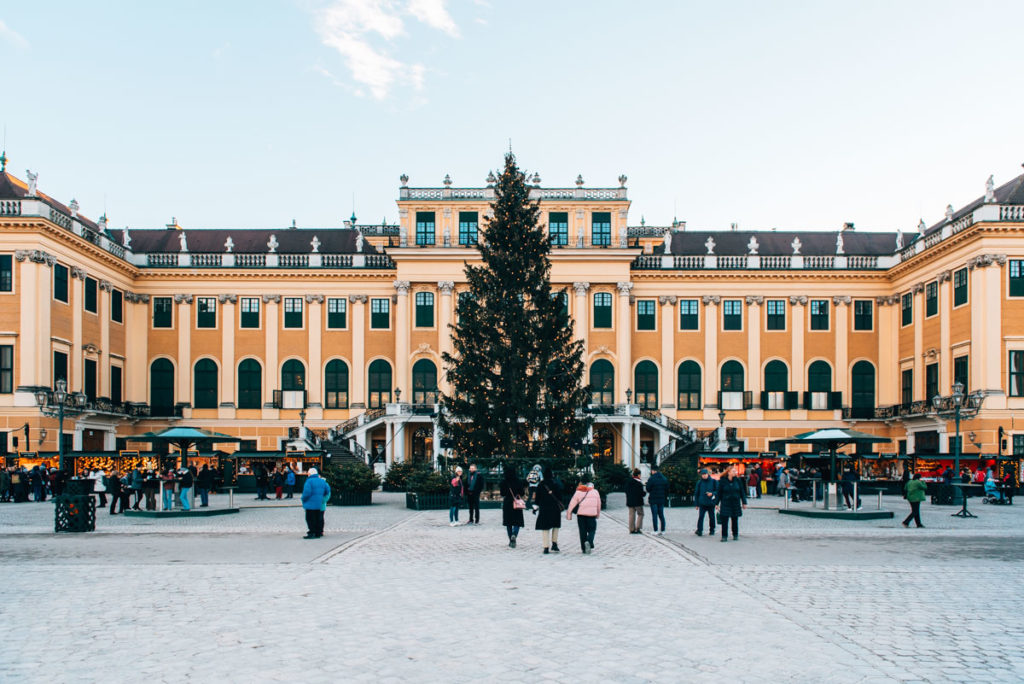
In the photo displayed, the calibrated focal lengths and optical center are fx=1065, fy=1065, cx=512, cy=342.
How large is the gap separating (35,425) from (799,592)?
145 ft

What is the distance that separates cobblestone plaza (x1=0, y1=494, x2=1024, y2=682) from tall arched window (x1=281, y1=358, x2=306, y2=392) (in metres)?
42.4

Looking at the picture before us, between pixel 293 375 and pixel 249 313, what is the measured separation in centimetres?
467

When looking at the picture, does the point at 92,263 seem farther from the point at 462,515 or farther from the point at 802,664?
the point at 802,664

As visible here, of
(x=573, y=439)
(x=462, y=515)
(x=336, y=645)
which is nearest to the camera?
(x=336, y=645)

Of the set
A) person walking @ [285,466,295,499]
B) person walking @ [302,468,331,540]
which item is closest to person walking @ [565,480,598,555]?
person walking @ [302,468,331,540]

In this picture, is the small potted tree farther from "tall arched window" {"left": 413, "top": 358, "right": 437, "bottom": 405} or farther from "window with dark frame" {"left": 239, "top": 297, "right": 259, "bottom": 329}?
"window with dark frame" {"left": 239, "top": 297, "right": 259, "bottom": 329}

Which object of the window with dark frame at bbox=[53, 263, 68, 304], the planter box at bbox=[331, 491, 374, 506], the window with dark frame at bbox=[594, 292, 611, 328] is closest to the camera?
the planter box at bbox=[331, 491, 374, 506]

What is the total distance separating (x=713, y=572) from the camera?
16484 millimetres

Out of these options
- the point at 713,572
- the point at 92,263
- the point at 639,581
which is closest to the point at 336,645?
the point at 639,581

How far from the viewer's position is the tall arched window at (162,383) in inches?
2539

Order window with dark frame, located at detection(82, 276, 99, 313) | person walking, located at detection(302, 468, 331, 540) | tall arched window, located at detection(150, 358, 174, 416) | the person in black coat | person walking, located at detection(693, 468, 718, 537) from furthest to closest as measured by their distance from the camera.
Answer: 1. tall arched window, located at detection(150, 358, 174, 416)
2. window with dark frame, located at detection(82, 276, 99, 313)
3. person walking, located at detection(693, 468, 718, 537)
4. person walking, located at detection(302, 468, 331, 540)
5. the person in black coat

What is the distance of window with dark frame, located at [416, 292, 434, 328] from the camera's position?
210ft

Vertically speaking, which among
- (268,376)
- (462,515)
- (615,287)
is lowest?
(462,515)

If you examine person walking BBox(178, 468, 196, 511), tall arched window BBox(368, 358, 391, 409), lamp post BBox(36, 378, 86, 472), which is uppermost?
tall arched window BBox(368, 358, 391, 409)
